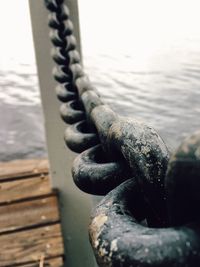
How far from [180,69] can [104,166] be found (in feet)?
9.05

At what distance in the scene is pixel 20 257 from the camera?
4.16 feet

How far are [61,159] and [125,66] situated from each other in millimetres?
1959

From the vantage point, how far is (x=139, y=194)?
0.34 m

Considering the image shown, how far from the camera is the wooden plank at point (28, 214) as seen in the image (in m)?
1.31

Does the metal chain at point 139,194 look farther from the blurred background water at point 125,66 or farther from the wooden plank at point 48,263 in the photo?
the blurred background water at point 125,66

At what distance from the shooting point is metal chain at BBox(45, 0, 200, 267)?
0.83ft

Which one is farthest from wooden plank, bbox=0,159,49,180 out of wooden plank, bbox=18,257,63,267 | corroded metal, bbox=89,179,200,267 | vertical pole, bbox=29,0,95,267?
corroded metal, bbox=89,179,200,267

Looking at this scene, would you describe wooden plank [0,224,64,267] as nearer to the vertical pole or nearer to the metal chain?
the vertical pole

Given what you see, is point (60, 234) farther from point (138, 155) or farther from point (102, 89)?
point (102, 89)

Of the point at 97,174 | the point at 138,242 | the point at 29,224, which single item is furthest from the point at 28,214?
the point at 138,242

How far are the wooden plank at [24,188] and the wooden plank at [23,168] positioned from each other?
3 centimetres

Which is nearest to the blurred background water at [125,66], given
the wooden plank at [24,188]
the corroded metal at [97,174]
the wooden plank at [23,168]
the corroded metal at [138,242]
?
the wooden plank at [23,168]

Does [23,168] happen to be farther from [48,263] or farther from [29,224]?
[48,263]

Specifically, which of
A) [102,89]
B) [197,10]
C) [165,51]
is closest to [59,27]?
[102,89]
